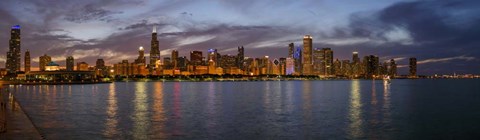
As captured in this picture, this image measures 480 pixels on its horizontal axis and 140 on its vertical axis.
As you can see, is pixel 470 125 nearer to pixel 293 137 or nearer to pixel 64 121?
pixel 293 137

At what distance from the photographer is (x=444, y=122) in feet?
134

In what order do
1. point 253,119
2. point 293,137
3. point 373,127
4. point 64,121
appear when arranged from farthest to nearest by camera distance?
1. point 253,119
2. point 64,121
3. point 373,127
4. point 293,137

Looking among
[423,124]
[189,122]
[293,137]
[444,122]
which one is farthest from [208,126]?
[444,122]

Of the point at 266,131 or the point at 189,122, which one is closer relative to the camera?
the point at 266,131

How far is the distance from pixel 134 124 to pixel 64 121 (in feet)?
21.0

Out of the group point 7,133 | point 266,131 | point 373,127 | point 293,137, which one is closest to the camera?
point 7,133

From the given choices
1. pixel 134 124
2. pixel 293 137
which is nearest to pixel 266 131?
pixel 293 137

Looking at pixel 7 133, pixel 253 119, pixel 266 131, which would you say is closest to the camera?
pixel 7 133

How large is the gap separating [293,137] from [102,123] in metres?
16.6

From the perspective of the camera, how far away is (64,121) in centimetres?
3847

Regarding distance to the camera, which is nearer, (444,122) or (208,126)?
(208,126)

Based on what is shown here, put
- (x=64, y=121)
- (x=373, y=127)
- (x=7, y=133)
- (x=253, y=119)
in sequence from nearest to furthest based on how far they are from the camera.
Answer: (x=7, y=133), (x=373, y=127), (x=64, y=121), (x=253, y=119)

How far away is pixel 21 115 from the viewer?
110 feet

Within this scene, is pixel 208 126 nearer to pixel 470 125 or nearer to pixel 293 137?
pixel 293 137
